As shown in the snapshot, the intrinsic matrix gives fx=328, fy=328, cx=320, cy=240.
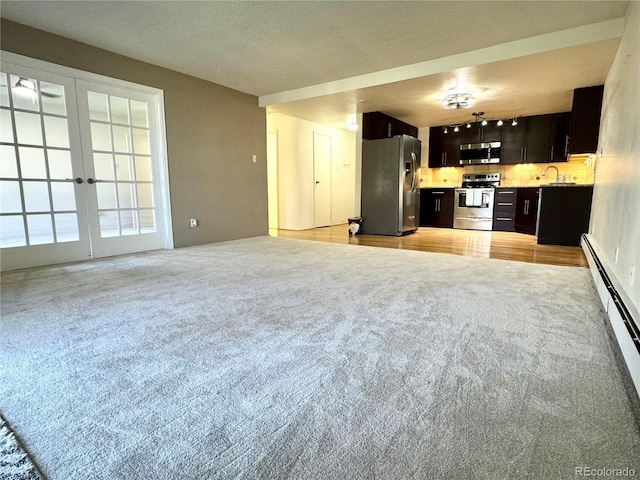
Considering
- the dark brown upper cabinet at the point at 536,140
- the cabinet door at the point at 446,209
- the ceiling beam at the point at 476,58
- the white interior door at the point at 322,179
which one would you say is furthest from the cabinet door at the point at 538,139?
the white interior door at the point at 322,179

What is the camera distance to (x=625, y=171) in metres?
2.34

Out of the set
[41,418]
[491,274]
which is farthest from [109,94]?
[491,274]

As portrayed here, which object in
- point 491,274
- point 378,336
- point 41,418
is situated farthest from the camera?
point 491,274

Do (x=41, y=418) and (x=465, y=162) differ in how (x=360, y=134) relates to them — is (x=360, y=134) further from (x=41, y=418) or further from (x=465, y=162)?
(x=41, y=418)

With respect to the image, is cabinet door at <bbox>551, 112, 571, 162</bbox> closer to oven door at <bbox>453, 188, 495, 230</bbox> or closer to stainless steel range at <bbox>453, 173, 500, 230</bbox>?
stainless steel range at <bbox>453, 173, 500, 230</bbox>

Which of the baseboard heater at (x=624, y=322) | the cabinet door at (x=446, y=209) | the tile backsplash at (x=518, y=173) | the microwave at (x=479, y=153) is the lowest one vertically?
the baseboard heater at (x=624, y=322)

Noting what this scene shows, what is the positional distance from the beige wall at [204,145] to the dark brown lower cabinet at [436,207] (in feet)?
12.3

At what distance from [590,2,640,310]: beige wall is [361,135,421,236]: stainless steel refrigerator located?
2921 millimetres

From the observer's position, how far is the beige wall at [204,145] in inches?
150

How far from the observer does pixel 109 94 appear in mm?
3877

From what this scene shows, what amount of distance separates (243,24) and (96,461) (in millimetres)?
3484

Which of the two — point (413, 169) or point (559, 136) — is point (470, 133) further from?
point (413, 169)

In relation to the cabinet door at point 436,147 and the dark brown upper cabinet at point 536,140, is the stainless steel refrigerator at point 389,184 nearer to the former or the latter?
the cabinet door at point 436,147

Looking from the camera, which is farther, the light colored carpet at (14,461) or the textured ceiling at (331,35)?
the textured ceiling at (331,35)
